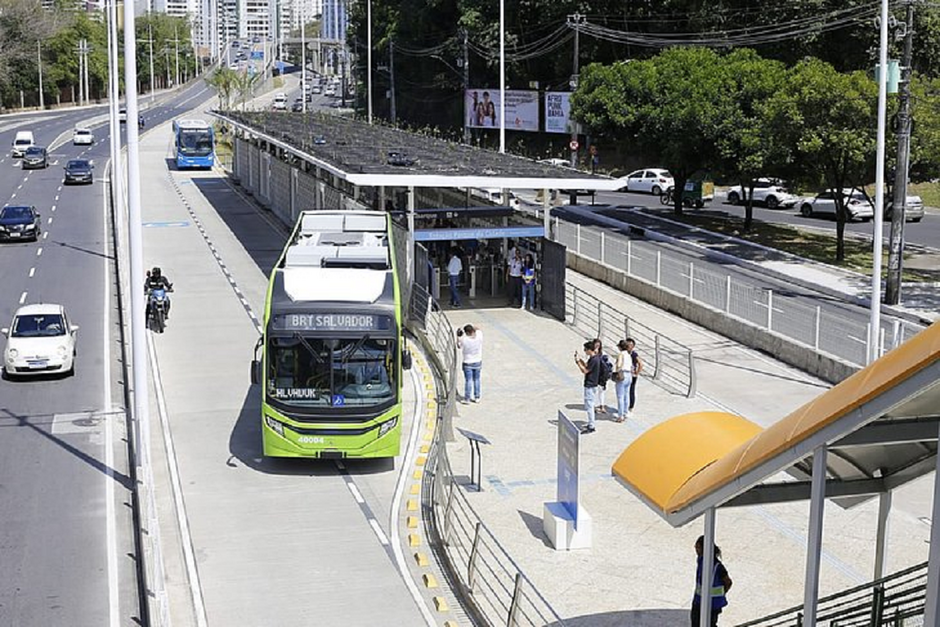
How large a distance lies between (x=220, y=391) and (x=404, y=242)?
324 inches

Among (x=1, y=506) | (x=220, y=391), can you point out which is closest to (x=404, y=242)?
(x=220, y=391)

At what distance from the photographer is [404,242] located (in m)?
32.7

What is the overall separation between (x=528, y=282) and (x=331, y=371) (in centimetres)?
1438

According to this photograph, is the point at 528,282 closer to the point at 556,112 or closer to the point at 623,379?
the point at 623,379

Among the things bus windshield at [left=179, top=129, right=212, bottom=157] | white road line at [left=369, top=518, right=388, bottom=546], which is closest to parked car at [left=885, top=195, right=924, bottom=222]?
white road line at [left=369, top=518, right=388, bottom=546]

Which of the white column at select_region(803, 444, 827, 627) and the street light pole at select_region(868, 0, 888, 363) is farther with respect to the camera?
the street light pole at select_region(868, 0, 888, 363)

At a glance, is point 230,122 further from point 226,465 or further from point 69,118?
point 69,118

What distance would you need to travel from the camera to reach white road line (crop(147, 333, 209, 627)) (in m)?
15.9

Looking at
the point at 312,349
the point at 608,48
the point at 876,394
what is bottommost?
the point at 312,349

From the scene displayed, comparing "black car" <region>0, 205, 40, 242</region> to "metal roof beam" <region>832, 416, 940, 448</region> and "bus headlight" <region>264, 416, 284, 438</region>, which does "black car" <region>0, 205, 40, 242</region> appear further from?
"metal roof beam" <region>832, 416, 940, 448</region>

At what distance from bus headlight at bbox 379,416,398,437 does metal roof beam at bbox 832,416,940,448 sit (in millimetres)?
12164

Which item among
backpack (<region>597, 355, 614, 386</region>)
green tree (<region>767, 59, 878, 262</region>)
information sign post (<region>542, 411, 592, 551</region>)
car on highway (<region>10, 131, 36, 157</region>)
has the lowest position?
information sign post (<region>542, 411, 592, 551</region>)

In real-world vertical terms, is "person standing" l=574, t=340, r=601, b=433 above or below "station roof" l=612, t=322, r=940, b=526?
below

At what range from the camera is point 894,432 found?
8891 mm
